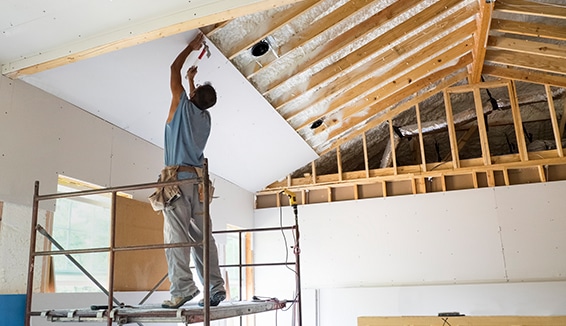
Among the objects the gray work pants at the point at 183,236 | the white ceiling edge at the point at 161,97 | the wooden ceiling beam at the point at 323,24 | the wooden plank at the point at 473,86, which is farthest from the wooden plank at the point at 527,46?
the gray work pants at the point at 183,236

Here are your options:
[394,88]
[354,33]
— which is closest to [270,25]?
[354,33]

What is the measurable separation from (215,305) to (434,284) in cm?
433

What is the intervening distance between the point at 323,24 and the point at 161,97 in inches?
65.0

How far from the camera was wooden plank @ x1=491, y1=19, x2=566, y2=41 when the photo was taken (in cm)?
542

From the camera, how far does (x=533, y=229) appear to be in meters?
6.41

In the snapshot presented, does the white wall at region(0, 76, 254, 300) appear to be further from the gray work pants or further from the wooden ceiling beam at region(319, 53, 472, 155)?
the wooden ceiling beam at region(319, 53, 472, 155)

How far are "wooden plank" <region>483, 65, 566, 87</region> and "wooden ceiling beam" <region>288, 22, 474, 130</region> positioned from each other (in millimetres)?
999

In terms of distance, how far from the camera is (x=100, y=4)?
8.74 ft

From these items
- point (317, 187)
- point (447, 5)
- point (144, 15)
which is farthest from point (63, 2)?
point (317, 187)

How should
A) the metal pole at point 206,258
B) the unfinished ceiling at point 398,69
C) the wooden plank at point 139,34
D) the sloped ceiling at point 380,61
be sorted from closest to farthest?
1. the metal pole at point 206,258
2. the wooden plank at point 139,34
3. the sloped ceiling at point 380,61
4. the unfinished ceiling at point 398,69

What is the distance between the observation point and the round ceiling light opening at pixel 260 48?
4.37 meters

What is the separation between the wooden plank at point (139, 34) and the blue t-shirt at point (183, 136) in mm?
501

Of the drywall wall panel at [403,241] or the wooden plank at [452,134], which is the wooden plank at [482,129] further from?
the drywall wall panel at [403,241]

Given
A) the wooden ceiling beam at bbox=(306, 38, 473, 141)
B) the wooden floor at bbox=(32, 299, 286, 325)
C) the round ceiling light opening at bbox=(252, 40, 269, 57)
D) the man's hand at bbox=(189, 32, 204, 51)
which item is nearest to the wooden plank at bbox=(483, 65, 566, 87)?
the wooden ceiling beam at bbox=(306, 38, 473, 141)
